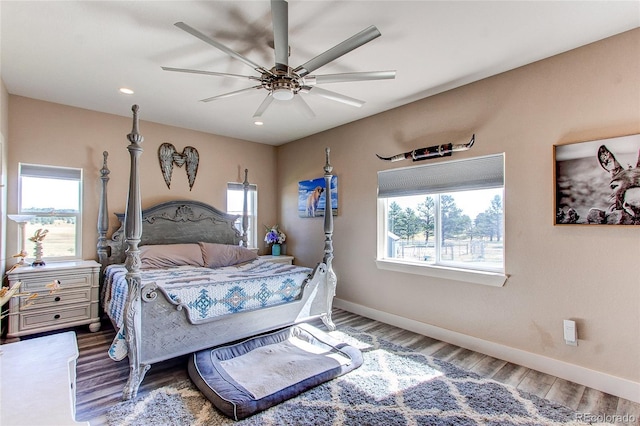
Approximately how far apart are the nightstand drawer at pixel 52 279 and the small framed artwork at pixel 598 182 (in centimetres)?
471

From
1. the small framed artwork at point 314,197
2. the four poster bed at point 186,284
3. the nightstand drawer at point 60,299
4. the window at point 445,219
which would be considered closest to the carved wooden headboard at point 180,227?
the four poster bed at point 186,284

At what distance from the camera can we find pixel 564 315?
2574 millimetres

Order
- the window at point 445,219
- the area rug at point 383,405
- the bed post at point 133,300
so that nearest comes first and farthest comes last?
the area rug at point 383,405 < the bed post at point 133,300 < the window at point 445,219

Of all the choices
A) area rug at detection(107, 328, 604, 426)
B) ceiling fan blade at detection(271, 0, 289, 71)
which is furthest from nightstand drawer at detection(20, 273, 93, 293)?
ceiling fan blade at detection(271, 0, 289, 71)

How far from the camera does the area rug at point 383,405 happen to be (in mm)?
2023

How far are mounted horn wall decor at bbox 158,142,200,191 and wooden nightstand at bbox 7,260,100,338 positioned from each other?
1.55m

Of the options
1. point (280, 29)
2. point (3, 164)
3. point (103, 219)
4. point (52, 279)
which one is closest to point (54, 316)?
point (52, 279)

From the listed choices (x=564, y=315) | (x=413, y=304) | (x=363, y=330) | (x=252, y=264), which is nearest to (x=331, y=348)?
(x=363, y=330)

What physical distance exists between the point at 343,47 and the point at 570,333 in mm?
2783

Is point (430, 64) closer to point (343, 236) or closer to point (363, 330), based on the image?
point (343, 236)

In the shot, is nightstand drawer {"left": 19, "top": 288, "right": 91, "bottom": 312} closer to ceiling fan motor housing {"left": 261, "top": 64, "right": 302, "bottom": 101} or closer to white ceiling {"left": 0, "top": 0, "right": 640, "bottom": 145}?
white ceiling {"left": 0, "top": 0, "right": 640, "bottom": 145}

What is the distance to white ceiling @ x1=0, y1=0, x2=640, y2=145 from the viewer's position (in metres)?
2.06

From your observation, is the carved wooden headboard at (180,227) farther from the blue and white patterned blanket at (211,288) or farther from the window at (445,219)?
the window at (445,219)

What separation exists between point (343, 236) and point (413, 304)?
53.0 inches
